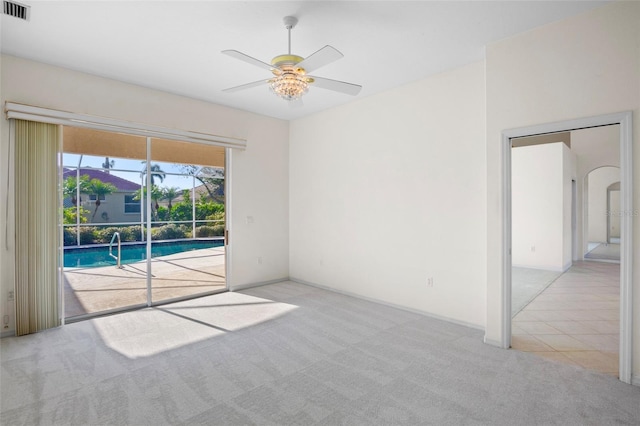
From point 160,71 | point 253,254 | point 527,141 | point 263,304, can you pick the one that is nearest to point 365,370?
point 263,304

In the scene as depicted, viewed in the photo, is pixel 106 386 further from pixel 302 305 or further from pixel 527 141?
pixel 527 141

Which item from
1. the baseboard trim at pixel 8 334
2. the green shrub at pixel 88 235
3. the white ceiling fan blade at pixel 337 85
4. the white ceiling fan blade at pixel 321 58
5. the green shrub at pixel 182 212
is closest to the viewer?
the white ceiling fan blade at pixel 321 58

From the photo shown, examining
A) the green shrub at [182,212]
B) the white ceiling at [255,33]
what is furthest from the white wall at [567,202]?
the green shrub at [182,212]

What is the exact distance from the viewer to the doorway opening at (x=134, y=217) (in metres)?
4.15

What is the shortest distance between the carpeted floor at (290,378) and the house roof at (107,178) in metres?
1.85

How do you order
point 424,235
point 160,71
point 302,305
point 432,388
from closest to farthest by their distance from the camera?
point 432,388 → point 160,71 → point 424,235 → point 302,305

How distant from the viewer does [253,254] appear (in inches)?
217

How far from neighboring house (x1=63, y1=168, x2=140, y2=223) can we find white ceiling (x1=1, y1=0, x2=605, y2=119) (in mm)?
1338

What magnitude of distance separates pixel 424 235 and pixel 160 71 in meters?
3.78

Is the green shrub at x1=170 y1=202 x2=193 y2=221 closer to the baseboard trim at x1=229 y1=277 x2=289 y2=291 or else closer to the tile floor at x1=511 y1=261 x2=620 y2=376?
the baseboard trim at x1=229 y1=277 x2=289 y2=291

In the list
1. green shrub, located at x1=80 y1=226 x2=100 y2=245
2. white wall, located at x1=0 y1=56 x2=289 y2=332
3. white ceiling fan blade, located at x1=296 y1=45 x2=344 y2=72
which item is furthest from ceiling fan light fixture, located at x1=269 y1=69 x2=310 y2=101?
green shrub, located at x1=80 y1=226 x2=100 y2=245

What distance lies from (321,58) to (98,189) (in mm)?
3726

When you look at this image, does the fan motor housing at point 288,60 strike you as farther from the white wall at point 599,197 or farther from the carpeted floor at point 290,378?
the white wall at point 599,197

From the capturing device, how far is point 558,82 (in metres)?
2.79
